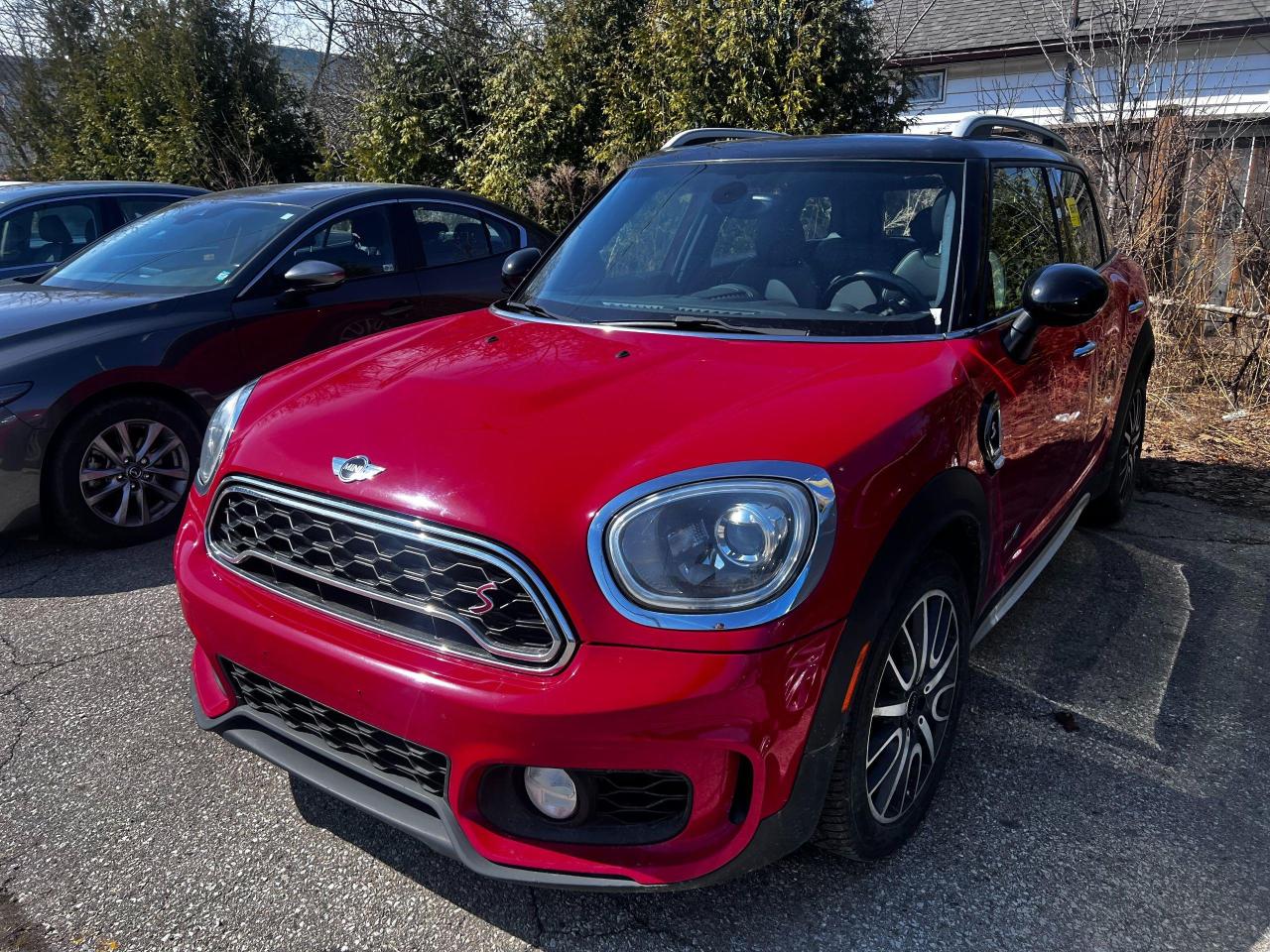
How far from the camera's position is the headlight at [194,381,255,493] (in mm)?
2561

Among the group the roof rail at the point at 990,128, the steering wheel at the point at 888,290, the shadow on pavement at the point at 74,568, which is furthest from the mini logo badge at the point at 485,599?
the shadow on pavement at the point at 74,568

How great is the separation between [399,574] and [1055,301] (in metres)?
1.89

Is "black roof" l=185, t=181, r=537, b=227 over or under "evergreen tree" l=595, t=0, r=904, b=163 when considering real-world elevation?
under

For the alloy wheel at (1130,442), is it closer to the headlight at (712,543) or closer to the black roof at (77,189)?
the headlight at (712,543)

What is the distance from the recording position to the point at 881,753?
90.0 inches

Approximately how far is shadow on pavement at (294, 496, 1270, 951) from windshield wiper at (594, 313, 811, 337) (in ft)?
4.34

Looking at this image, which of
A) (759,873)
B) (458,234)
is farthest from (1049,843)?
(458,234)

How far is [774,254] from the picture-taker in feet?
10.2

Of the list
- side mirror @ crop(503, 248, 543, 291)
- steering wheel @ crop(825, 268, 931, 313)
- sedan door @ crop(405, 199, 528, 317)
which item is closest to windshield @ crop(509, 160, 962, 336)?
steering wheel @ crop(825, 268, 931, 313)

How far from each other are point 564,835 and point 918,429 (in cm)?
118

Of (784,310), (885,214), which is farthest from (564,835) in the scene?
(885,214)

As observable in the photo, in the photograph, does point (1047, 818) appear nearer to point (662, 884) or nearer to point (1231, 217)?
point (662, 884)

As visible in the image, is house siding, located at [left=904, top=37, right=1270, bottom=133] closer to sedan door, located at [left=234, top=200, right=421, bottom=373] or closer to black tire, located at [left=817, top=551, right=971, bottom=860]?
sedan door, located at [left=234, top=200, right=421, bottom=373]

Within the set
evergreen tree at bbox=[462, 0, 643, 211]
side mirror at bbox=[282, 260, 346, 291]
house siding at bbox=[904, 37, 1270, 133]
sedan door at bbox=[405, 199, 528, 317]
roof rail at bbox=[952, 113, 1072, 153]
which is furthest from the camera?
house siding at bbox=[904, 37, 1270, 133]
